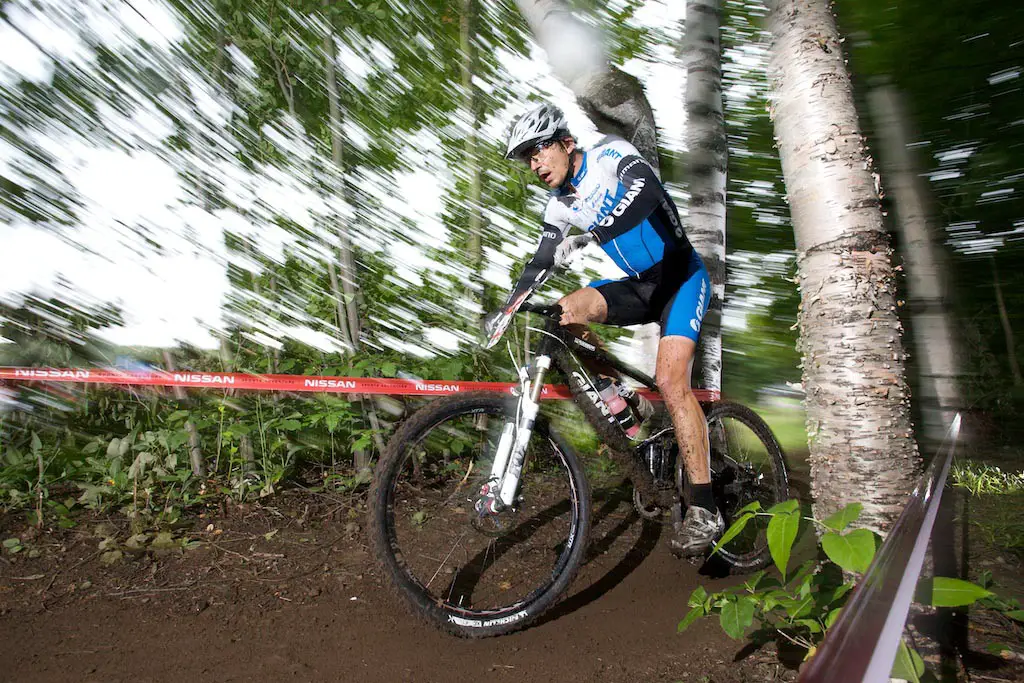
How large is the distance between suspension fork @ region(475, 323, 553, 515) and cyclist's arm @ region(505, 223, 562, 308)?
1.08 feet

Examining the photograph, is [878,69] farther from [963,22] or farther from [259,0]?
[259,0]

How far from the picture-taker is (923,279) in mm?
6727

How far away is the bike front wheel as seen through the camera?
102 inches

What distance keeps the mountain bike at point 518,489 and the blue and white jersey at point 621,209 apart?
1.57ft

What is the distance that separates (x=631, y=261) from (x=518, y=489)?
51.0 inches

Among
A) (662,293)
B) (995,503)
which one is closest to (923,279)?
(995,503)

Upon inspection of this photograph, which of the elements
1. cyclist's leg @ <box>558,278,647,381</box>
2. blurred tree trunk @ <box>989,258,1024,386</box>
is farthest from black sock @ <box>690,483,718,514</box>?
blurred tree trunk @ <box>989,258,1024,386</box>

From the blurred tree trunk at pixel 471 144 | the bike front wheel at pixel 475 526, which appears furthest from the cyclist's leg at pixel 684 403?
the blurred tree trunk at pixel 471 144

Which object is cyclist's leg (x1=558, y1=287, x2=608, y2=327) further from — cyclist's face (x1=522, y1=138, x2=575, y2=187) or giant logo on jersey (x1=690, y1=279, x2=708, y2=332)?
cyclist's face (x1=522, y1=138, x2=575, y2=187)

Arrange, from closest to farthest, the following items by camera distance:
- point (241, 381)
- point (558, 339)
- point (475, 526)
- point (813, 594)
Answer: point (813, 594) → point (475, 526) → point (558, 339) → point (241, 381)

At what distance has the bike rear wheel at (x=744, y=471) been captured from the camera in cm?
363

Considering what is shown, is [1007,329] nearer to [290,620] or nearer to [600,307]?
[600,307]

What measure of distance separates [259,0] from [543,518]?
4.26 m

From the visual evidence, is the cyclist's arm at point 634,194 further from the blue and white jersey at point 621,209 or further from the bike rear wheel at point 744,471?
the bike rear wheel at point 744,471
